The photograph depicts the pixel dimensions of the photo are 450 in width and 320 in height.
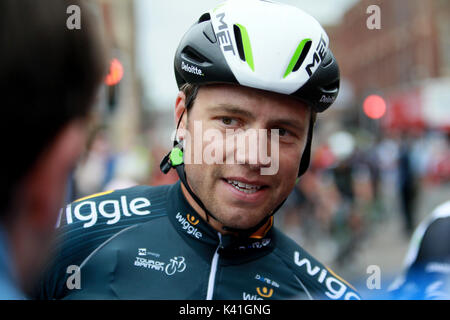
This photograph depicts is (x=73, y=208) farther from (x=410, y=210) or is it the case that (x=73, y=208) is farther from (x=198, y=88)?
(x=410, y=210)

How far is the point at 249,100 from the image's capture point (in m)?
2.01

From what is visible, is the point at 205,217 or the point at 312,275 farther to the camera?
the point at 312,275

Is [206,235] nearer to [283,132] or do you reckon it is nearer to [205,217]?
[205,217]

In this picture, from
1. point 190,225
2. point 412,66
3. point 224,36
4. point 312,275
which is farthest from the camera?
point 412,66

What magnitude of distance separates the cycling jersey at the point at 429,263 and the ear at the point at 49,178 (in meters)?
2.23

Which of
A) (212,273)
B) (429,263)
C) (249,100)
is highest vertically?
(249,100)

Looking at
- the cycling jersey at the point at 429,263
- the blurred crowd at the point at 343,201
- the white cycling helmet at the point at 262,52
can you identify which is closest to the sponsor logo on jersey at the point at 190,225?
the white cycling helmet at the point at 262,52

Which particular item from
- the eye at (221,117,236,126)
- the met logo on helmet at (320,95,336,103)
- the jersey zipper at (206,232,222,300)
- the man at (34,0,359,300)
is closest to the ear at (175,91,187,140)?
the man at (34,0,359,300)

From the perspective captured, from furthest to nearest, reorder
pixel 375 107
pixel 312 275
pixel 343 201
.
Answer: pixel 343 201, pixel 375 107, pixel 312 275

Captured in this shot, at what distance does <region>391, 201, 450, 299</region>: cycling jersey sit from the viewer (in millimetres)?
2791

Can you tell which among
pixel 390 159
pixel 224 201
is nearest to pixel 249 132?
pixel 224 201

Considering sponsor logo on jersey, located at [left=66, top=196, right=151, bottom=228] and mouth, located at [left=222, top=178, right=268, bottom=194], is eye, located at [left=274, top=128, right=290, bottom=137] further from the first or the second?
sponsor logo on jersey, located at [left=66, top=196, right=151, bottom=228]

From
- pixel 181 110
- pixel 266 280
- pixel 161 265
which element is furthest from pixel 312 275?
pixel 181 110

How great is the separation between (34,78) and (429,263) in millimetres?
2656
